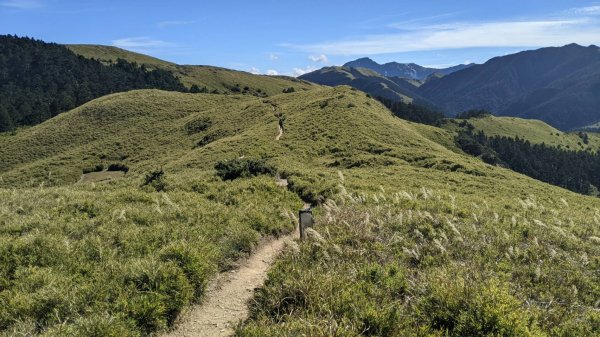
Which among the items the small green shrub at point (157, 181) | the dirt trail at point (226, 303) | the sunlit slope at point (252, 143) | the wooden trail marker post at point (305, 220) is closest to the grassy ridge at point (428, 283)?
the wooden trail marker post at point (305, 220)

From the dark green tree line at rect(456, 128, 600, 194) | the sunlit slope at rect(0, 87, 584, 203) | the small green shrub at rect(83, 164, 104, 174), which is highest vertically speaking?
the sunlit slope at rect(0, 87, 584, 203)

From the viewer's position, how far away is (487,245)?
12.9 m

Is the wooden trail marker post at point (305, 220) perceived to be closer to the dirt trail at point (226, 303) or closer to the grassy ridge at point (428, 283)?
the grassy ridge at point (428, 283)

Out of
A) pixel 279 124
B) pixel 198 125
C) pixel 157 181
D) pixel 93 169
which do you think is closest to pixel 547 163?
pixel 279 124

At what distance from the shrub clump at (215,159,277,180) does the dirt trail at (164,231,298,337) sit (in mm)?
14263

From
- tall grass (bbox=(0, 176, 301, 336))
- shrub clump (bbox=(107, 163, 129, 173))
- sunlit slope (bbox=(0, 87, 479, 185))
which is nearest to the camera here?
tall grass (bbox=(0, 176, 301, 336))

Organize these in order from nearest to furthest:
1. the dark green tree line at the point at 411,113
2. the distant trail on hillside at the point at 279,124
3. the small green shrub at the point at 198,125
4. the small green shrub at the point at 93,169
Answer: the distant trail on hillside at the point at 279,124
the small green shrub at the point at 93,169
the small green shrub at the point at 198,125
the dark green tree line at the point at 411,113

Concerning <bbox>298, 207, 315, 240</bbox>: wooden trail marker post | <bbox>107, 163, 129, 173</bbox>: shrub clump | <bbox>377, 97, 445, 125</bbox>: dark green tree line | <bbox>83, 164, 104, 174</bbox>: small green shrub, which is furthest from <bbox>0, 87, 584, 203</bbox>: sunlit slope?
<bbox>377, 97, 445, 125</bbox>: dark green tree line

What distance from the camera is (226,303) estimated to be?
10125 millimetres

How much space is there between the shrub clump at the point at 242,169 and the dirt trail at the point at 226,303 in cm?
1426

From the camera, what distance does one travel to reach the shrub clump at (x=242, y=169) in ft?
89.2

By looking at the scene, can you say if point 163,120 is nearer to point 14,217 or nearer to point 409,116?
point 14,217

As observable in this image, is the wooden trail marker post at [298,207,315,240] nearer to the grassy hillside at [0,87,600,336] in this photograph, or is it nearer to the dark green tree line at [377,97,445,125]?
the grassy hillside at [0,87,600,336]

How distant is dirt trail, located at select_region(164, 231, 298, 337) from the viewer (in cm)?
891
